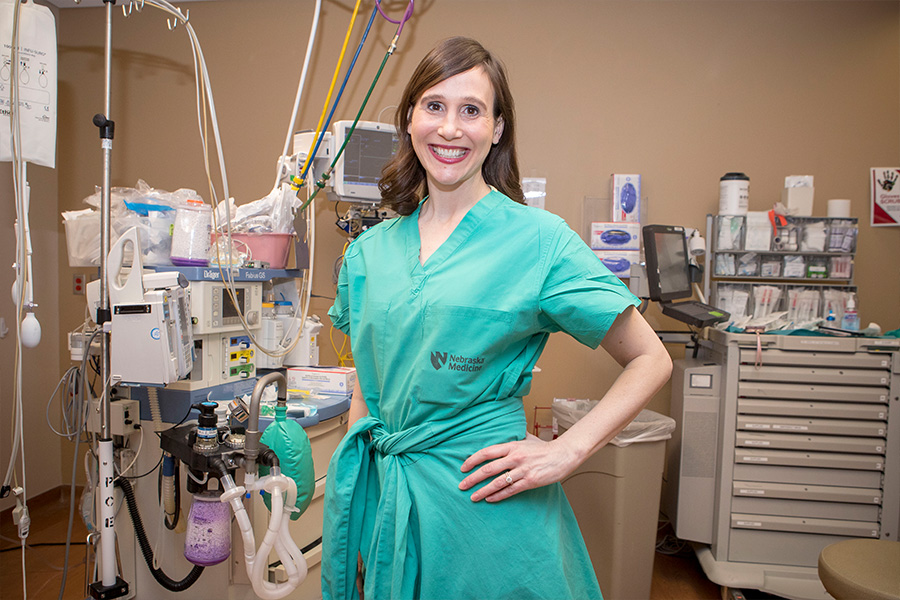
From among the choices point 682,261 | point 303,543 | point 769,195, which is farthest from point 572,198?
point 303,543

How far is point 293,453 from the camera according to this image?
1.25 metres

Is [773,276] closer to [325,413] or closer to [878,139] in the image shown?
[878,139]

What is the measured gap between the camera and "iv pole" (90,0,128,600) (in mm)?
1699

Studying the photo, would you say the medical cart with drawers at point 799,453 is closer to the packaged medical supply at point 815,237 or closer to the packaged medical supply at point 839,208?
the packaged medical supply at point 815,237

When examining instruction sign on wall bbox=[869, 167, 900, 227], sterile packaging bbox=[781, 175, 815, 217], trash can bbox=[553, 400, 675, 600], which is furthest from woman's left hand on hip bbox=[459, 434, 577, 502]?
instruction sign on wall bbox=[869, 167, 900, 227]

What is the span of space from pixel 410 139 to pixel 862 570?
1649 mm

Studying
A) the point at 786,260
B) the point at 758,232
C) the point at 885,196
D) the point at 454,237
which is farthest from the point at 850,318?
the point at 454,237

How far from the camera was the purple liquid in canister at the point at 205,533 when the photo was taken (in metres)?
1.58

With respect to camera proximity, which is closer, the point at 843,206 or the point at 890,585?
the point at 890,585

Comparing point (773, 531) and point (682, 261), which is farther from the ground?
point (682, 261)

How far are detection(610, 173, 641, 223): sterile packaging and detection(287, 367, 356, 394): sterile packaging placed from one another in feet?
5.27

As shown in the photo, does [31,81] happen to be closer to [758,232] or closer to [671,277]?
[671,277]

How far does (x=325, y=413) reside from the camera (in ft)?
6.42

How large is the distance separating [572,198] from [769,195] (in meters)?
0.97
